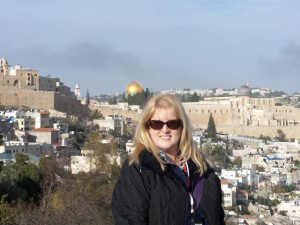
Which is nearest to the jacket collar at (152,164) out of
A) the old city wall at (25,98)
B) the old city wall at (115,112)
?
the old city wall at (25,98)

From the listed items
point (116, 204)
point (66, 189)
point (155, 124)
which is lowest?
point (66, 189)

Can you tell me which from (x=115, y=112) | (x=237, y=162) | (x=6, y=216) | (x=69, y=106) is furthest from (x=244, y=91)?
(x=6, y=216)

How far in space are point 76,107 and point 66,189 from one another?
33.1 m

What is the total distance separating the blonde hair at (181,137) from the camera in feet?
8.04

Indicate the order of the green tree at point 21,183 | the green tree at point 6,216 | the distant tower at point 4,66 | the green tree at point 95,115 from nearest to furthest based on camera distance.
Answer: the green tree at point 6,216 → the green tree at point 21,183 → the green tree at point 95,115 → the distant tower at point 4,66

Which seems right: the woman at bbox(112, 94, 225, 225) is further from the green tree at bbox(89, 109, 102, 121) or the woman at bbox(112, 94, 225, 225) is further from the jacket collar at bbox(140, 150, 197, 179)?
the green tree at bbox(89, 109, 102, 121)

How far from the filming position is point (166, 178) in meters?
2.34

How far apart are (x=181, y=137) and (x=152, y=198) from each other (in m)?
0.27

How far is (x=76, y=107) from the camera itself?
153ft

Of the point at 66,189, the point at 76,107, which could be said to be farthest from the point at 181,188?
the point at 76,107

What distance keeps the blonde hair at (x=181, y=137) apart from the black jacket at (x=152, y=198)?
0.07 meters

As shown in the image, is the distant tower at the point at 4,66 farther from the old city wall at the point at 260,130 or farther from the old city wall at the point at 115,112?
the old city wall at the point at 260,130

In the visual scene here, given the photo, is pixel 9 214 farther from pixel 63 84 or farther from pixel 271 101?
pixel 271 101

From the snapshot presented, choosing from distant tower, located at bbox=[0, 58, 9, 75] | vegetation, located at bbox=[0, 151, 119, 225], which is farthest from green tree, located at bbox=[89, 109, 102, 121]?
vegetation, located at bbox=[0, 151, 119, 225]
